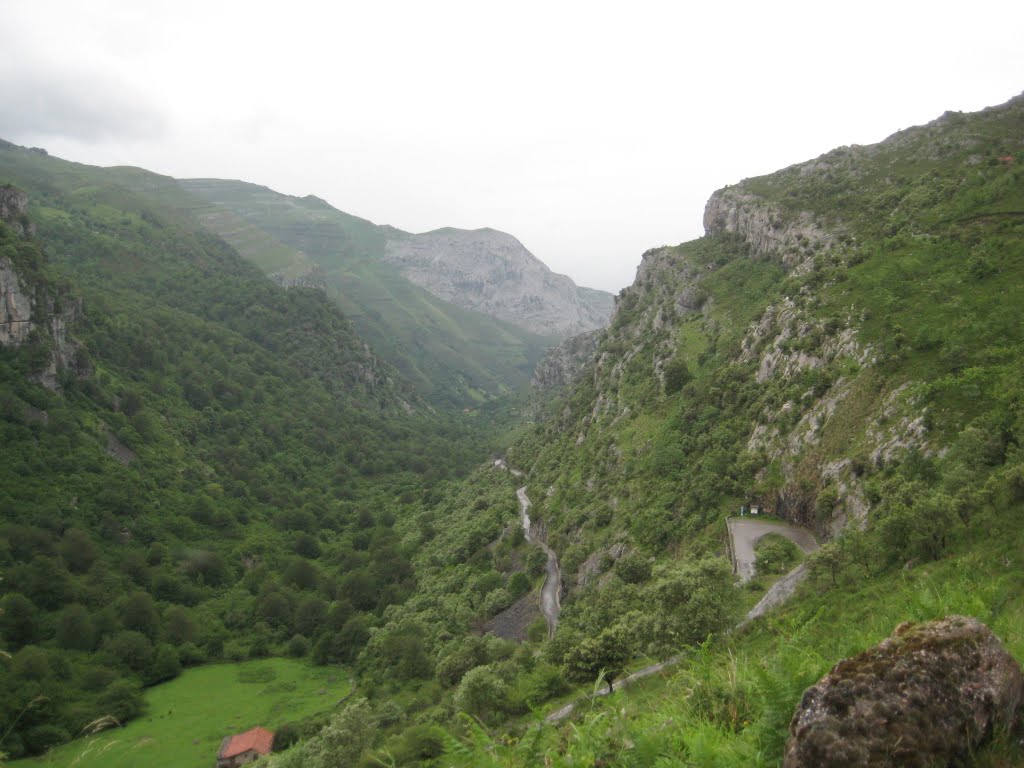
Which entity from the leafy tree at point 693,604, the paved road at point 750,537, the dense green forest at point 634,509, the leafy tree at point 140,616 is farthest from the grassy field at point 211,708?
the paved road at point 750,537

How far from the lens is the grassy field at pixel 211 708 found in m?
51.8

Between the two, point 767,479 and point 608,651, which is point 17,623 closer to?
point 608,651

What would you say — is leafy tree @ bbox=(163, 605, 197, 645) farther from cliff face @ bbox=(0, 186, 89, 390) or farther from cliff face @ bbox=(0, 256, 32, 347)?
cliff face @ bbox=(0, 256, 32, 347)

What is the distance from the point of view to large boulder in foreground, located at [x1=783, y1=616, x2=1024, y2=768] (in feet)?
18.4

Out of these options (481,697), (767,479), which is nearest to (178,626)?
(481,697)

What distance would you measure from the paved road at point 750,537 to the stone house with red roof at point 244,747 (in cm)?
4525

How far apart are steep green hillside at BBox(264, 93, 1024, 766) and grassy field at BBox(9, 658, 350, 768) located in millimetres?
9515

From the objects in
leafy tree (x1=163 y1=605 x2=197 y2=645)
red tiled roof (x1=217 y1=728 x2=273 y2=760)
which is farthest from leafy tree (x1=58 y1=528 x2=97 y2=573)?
red tiled roof (x1=217 y1=728 x2=273 y2=760)

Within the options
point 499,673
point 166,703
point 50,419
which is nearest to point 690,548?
point 499,673

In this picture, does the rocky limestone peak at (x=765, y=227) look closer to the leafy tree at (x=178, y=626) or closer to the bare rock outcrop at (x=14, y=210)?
the leafy tree at (x=178, y=626)

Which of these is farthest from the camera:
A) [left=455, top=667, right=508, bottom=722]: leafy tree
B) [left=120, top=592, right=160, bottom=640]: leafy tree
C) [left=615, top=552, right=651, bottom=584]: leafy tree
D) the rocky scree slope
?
[left=120, top=592, right=160, bottom=640]: leafy tree

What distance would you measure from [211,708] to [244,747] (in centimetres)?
1463

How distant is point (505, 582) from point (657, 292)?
206 ft

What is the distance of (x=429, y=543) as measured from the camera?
104m
